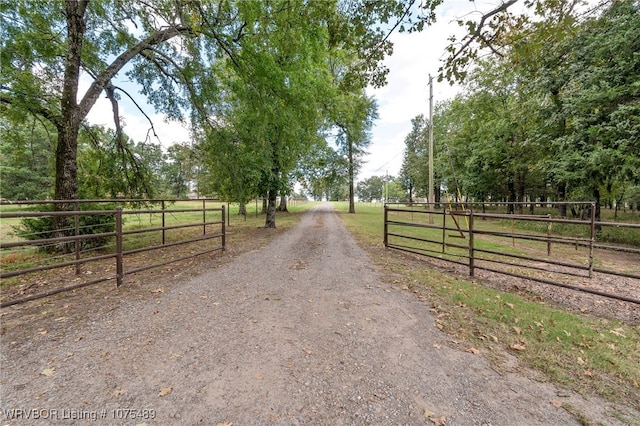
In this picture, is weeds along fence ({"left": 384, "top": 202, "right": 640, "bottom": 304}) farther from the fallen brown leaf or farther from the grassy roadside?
the fallen brown leaf

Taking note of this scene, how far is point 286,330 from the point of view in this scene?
3.08 meters

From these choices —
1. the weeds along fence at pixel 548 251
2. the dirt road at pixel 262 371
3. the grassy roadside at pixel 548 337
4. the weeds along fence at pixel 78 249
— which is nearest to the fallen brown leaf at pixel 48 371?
the dirt road at pixel 262 371

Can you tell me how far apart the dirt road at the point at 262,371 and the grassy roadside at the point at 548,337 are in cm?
24

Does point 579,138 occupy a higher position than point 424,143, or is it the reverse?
point 424,143

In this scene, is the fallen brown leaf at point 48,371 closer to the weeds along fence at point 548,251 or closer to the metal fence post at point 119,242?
the metal fence post at point 119,242

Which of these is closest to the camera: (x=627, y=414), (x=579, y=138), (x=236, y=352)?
(x=627, y=414)

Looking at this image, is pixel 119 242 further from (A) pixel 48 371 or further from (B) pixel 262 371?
(B) pixel 262 371

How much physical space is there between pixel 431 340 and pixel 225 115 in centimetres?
913

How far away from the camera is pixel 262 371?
2.33 metres

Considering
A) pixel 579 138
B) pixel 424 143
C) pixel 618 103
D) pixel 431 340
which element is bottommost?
pixel 431 340

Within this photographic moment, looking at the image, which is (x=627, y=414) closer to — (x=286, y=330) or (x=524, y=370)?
(x=524, y=370)

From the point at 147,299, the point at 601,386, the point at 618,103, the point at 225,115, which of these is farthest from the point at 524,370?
the point at 618,103

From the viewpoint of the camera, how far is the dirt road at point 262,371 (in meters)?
1.87

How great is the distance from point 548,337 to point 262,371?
324 cm
